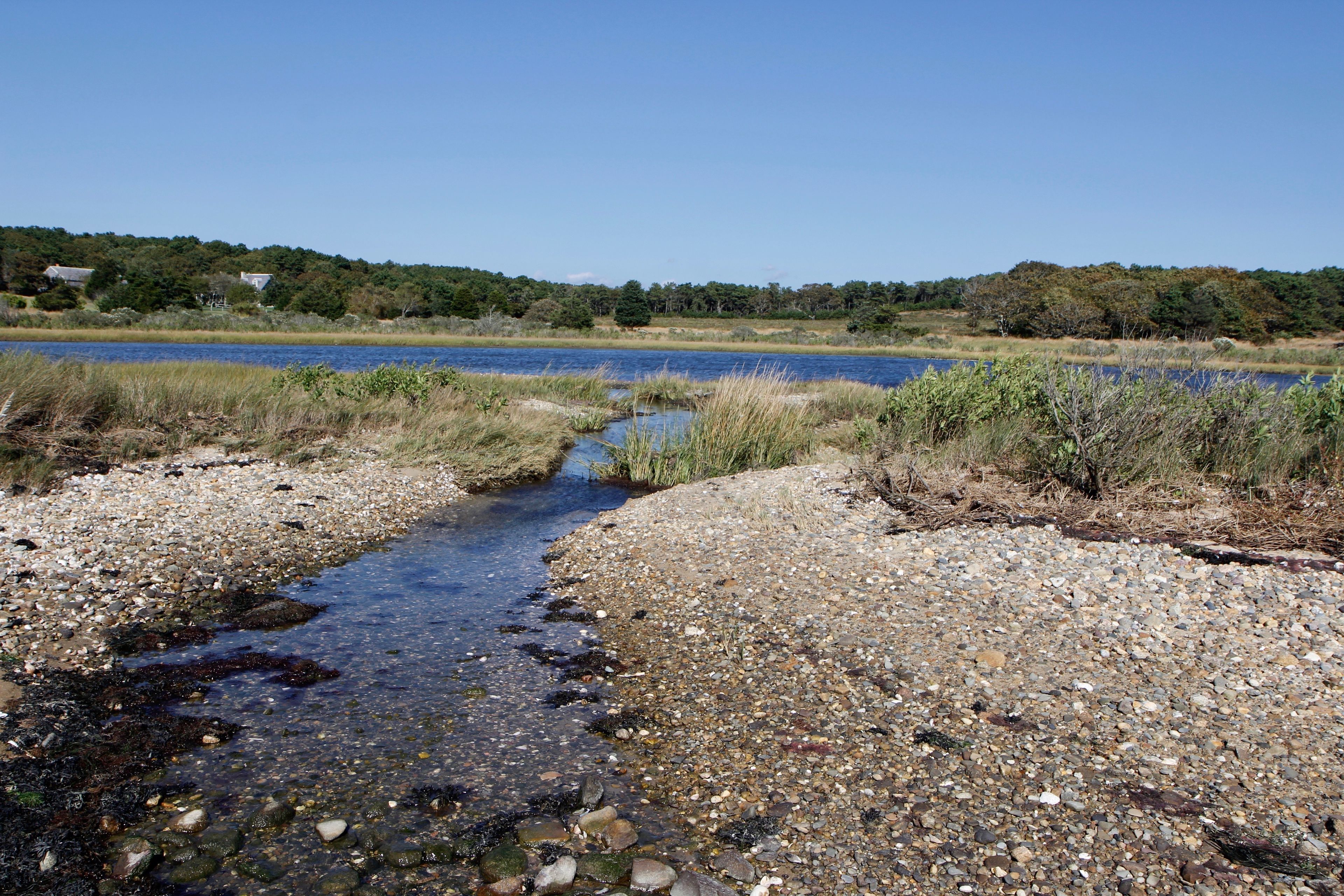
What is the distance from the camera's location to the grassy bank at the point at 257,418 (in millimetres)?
10734

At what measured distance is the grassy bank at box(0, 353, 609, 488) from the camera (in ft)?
35.2

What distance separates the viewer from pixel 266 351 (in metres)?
39.5

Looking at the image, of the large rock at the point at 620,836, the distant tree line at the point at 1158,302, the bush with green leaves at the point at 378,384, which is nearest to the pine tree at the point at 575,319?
the distant tree line at the point at 1158,302

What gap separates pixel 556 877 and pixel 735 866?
30.7 inches

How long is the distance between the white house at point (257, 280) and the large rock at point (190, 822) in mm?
79533

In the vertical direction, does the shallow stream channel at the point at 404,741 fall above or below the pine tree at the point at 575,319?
below

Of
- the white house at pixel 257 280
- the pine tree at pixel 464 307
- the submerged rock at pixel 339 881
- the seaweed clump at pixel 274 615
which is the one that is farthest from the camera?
the white house at pixel 257 280

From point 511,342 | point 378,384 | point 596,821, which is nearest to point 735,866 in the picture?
point 596,821

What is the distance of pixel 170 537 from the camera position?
8.16 metres

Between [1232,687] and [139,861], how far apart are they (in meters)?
5.91

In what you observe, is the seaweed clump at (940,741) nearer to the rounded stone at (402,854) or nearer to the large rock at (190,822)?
the rounded stone at (402,854)

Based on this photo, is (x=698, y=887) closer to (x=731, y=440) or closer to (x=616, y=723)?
(x=616, y=723)

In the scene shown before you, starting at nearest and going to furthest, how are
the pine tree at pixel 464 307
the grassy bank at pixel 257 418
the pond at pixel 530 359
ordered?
the grassy bank at pixel 257 418 < the pond at pixel 530 359 < the pine tree at pixel 464 307

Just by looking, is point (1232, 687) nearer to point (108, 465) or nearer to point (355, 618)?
point (355, 618)
